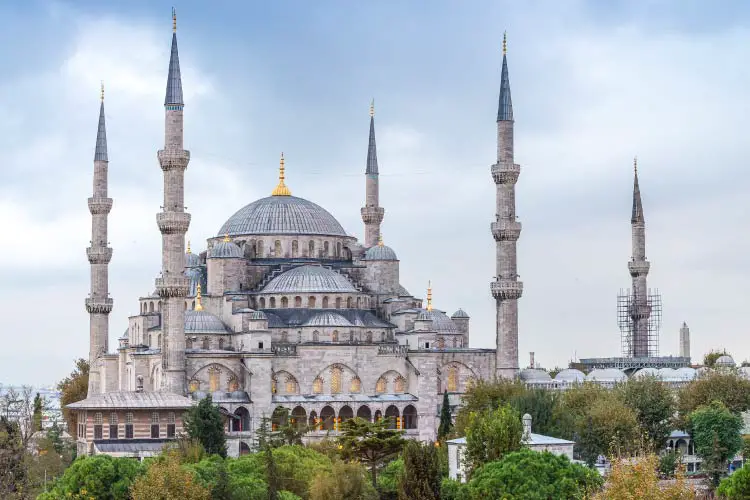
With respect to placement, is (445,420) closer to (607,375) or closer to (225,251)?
(225,251)

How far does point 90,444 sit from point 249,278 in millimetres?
13027

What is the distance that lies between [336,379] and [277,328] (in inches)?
110

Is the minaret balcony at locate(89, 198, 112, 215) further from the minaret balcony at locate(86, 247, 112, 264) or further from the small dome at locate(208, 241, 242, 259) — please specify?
the small dome at locate(208, 241, 242, 259)

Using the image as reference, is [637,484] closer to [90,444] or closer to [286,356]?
[90,444]

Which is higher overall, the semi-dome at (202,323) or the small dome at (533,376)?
the semi-dome at (202,323)

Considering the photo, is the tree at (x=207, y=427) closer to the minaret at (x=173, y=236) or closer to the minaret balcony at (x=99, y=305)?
the minaret at (x=173, y=236)

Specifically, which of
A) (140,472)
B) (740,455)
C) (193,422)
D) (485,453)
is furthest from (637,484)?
(740,455)

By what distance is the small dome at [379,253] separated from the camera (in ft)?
209

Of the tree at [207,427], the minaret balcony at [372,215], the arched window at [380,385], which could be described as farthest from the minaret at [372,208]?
the tree at [207,427]

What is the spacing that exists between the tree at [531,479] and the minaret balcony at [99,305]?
99.7 feet

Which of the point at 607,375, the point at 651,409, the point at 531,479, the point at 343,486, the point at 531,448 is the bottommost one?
the point at 343,486

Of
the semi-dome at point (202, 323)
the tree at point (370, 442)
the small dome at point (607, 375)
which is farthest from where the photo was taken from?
the small dome at point (607, 375)

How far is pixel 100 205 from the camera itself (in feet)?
207

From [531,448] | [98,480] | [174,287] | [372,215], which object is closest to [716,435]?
[531,448]
